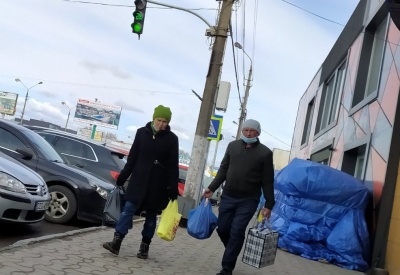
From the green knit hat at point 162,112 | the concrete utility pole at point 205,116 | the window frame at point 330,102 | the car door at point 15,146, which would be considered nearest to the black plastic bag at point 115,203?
the green knit hat at point 162,112

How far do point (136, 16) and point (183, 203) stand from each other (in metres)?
4.13

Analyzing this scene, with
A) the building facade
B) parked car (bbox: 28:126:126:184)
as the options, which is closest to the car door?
parked car (bbox: 28:126:126:184)

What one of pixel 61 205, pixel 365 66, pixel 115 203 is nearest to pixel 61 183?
pixel 61 205

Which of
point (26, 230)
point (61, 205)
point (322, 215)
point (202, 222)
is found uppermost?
point (322, 215)

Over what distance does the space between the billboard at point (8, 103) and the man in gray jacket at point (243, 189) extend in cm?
7820

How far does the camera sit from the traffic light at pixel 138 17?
10406 millimetres

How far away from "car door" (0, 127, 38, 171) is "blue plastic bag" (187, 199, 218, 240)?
3.44m

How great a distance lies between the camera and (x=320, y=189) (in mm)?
8844

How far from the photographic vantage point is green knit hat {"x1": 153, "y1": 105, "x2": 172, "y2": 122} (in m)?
5.22

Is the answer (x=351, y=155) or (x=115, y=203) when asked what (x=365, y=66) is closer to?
(x=351, y=155)

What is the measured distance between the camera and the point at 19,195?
5.79 m

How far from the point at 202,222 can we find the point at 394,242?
3.30 metres

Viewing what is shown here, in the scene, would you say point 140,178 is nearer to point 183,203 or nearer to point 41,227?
point 41,227

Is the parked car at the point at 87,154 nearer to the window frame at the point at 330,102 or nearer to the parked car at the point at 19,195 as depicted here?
the parked car at the point at 19,195
